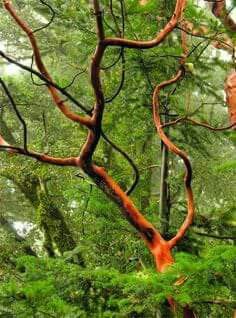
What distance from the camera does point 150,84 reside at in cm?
599

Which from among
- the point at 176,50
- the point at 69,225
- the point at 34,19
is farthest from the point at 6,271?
the point at 34,19

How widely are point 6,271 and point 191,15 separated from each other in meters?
5.39

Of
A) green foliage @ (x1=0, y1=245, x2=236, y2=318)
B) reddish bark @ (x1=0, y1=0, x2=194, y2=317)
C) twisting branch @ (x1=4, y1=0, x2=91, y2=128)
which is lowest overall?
green foliage @ (x1=0, y1=245, x2=236, y2=318)

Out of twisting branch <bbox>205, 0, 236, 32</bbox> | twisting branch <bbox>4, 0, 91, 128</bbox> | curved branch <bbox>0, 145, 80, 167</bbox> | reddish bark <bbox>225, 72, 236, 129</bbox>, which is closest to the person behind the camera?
twisting branch <bbox>4, 0, 91, 128</bbox>

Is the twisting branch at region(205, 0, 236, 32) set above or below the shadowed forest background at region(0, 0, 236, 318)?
above

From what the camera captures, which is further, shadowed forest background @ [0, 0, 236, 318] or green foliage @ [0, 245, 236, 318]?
shadowed forest background @ [0, 0, 236, 318]

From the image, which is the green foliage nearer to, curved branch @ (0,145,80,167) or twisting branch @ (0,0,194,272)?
twisting branch @ (0,0,194,272)

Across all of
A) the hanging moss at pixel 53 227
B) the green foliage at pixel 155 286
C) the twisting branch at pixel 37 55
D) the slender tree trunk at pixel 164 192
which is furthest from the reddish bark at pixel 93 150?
the hanging moss at pixel 53 227

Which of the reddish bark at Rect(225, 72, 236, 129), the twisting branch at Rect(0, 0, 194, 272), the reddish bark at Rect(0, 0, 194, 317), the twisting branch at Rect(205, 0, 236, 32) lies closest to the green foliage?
the reddish bark at Rect(0, 0, 194, 317)

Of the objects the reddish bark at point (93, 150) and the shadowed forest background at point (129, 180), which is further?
the shadowed forest background at point (129, 180)

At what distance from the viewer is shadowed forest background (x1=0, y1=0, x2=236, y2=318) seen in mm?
3576

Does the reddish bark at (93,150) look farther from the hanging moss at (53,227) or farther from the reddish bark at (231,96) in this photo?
the hanging moss at (53,227)

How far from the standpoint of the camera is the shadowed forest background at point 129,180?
11.7 ft

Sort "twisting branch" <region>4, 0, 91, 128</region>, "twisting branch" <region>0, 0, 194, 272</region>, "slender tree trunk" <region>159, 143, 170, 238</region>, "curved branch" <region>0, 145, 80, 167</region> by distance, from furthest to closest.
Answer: "slender tree trunk" <region>159, 143, 170, 238</region>, "curved branch" <region>0, 145, 80, 167</region>, "twisting branch" <region>4, 0, 91, 128</region>, "twisting branch" <region>0, 0, 194, 272</region>
